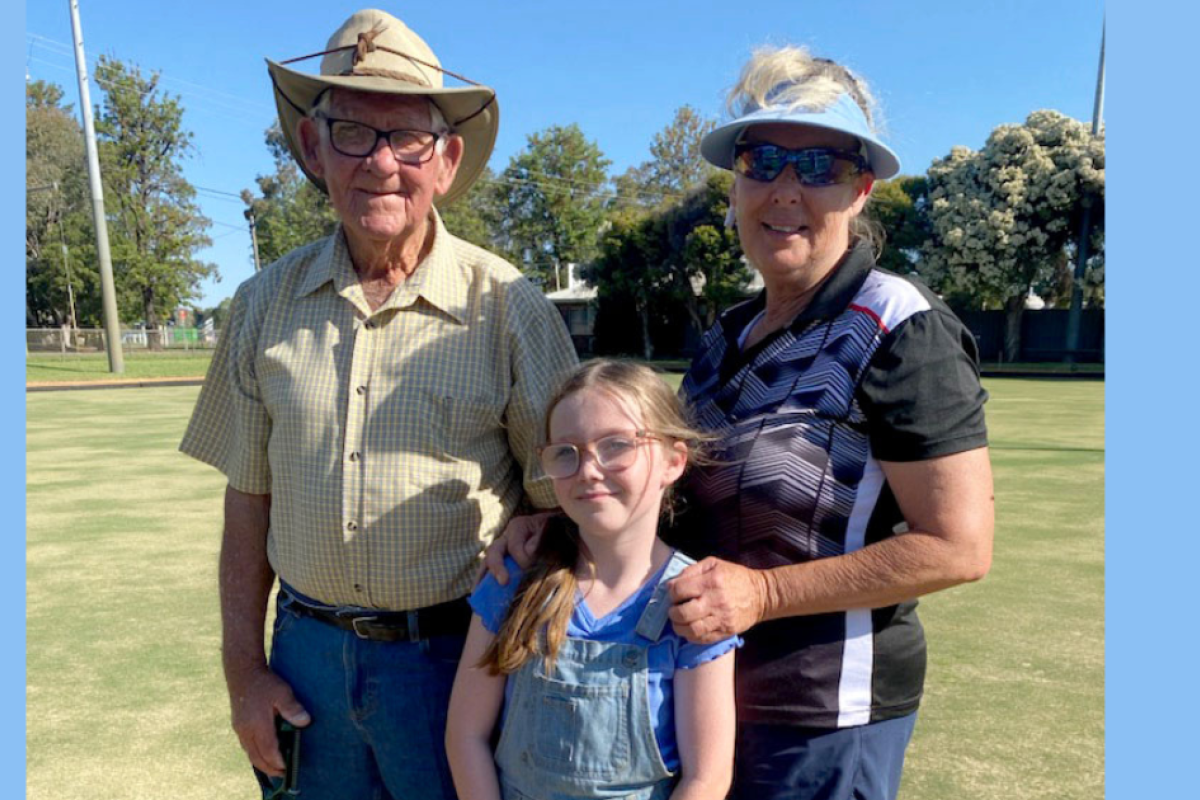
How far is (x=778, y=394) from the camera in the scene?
6.04ft

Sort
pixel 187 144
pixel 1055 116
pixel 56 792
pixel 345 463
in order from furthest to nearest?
pixel 187 144, pixel 1055 116, pixel 56 792, pixel 345 463

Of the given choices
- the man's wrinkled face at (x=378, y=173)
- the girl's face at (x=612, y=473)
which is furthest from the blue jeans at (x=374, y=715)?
the man's wrinkled face at (x=378, y=173)

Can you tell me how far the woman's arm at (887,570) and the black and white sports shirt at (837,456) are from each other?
5 centimetres

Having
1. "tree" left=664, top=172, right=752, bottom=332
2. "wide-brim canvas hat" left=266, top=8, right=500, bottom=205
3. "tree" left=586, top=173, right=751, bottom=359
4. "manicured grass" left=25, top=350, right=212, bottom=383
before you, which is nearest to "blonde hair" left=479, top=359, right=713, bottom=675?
"wide-brim canvas hat" left=266, top=8, right=500, bottom=205

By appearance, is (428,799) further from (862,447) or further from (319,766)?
(862,447)

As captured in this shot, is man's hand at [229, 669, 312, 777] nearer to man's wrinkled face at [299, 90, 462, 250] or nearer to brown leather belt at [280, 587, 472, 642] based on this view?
brown leather belt at [280, 587, 472, 642]

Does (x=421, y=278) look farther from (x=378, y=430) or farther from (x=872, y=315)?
(x=872, y=315)

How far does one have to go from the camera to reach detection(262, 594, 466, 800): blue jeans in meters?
2.16

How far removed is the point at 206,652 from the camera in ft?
15.7

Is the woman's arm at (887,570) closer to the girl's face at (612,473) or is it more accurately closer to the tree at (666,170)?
the girl's face at (612,473)

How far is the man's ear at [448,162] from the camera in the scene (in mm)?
2301

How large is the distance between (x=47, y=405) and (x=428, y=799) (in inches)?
734

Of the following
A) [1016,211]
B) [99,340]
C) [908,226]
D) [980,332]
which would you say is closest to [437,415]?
[1016,211]

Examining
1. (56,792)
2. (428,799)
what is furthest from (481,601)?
(56,792)
